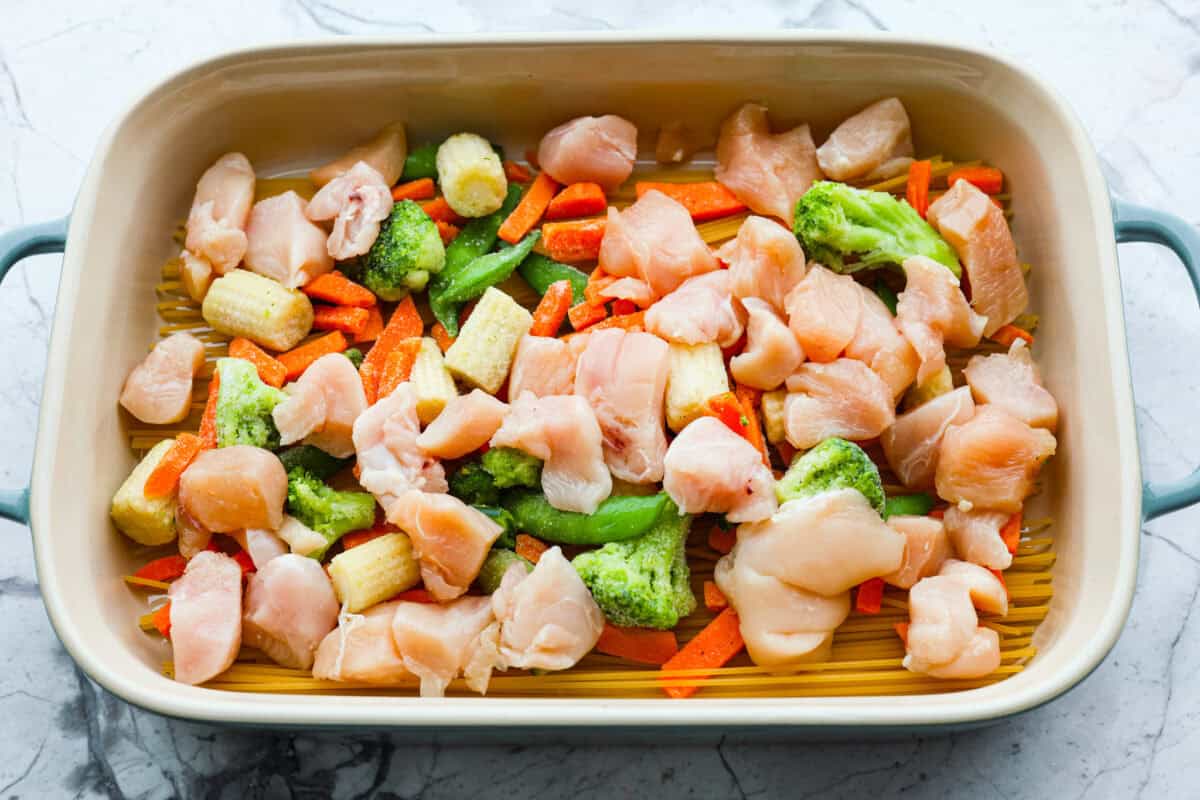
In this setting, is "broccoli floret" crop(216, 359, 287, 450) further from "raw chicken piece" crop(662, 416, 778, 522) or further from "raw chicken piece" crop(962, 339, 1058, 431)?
"raw chicken piece" crop(962, 339, 1058, 431)

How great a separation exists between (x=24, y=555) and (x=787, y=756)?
204 centimetres

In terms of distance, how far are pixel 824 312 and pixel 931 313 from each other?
263 millimetres

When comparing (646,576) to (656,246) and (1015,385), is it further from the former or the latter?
(1015,385)

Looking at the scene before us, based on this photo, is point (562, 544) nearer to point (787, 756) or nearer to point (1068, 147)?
point (787, 756)

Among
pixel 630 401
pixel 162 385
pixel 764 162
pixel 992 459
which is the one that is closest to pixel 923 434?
pixel 992 459

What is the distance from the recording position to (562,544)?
280 cm

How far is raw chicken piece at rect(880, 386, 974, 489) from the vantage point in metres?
2.76

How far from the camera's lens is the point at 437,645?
2.56m

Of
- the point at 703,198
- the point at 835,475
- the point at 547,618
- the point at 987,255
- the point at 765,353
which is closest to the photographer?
the point at 547,618

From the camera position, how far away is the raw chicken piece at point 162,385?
287 cm

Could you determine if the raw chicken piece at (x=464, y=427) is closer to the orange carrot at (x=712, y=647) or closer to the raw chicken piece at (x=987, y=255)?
the orange carrot at (x=712, y=647)

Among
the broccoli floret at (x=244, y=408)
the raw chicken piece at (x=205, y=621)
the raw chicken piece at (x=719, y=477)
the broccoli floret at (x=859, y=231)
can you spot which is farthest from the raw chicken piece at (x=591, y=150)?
the raw chicken piece at (x=205, y=621)

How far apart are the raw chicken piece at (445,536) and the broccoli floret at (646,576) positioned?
0.76 feet

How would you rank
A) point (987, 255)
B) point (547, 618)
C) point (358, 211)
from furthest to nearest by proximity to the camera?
1. point (358, 211)
2. point (987, 255)
3. point (547, 618)
